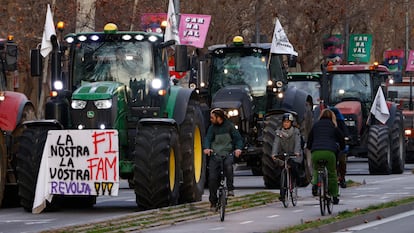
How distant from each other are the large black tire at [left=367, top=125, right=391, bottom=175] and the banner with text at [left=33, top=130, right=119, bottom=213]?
14540 mm

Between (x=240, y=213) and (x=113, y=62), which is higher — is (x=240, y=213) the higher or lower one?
the lower one

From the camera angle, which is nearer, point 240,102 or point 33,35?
point 240,102

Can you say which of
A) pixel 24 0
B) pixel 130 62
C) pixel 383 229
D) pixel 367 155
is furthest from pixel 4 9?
pixel 383 229

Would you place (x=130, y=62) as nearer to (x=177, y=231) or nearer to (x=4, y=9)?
(x=177, y=231)

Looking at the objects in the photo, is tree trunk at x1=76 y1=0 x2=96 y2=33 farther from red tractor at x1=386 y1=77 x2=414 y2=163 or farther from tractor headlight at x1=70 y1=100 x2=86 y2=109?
tractor headlight at x1=70 y1=100 x2=86 y2=109

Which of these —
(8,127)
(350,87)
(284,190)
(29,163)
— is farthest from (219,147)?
(350,87)

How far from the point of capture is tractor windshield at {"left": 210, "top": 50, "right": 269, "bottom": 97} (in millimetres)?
31828

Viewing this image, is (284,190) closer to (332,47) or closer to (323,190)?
(323,190)

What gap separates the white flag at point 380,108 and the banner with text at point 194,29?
6365 millimetres

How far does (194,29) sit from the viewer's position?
41875 millimetres

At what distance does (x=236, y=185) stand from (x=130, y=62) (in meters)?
8.84

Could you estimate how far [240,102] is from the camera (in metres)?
30.6

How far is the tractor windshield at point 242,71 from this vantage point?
3183cm

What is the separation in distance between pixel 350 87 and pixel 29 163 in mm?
16998
